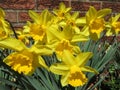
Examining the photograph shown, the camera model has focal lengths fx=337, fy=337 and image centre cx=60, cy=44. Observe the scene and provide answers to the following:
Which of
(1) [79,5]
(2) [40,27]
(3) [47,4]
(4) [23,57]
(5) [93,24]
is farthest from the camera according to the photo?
(1) [79,5]

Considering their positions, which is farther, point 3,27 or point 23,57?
point 3,27

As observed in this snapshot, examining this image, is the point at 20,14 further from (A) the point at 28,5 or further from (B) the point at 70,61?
(B) the point at 70,61

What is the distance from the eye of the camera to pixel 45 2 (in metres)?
2.99

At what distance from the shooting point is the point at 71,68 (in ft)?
4.14

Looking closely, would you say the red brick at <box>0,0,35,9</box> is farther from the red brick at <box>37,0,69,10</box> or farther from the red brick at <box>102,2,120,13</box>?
the red brick at <box>102,2,120,13</box>

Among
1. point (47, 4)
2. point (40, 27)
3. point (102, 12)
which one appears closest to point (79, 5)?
point (47, 4)

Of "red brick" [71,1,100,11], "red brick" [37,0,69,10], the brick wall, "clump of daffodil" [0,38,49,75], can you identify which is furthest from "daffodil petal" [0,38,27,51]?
"red brick" [71,1,100,11]

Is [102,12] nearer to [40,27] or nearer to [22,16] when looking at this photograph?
[40,27]

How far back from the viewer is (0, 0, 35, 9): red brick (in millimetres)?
2765

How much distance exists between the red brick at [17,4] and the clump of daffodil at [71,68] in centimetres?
160

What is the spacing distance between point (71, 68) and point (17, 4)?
168 centimetres

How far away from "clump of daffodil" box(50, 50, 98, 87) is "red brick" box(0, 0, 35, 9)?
1.60 m

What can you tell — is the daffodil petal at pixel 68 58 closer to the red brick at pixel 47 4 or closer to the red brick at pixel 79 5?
the red brick at pixel 47 4

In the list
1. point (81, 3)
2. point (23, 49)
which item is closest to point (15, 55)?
point (23, 49)
